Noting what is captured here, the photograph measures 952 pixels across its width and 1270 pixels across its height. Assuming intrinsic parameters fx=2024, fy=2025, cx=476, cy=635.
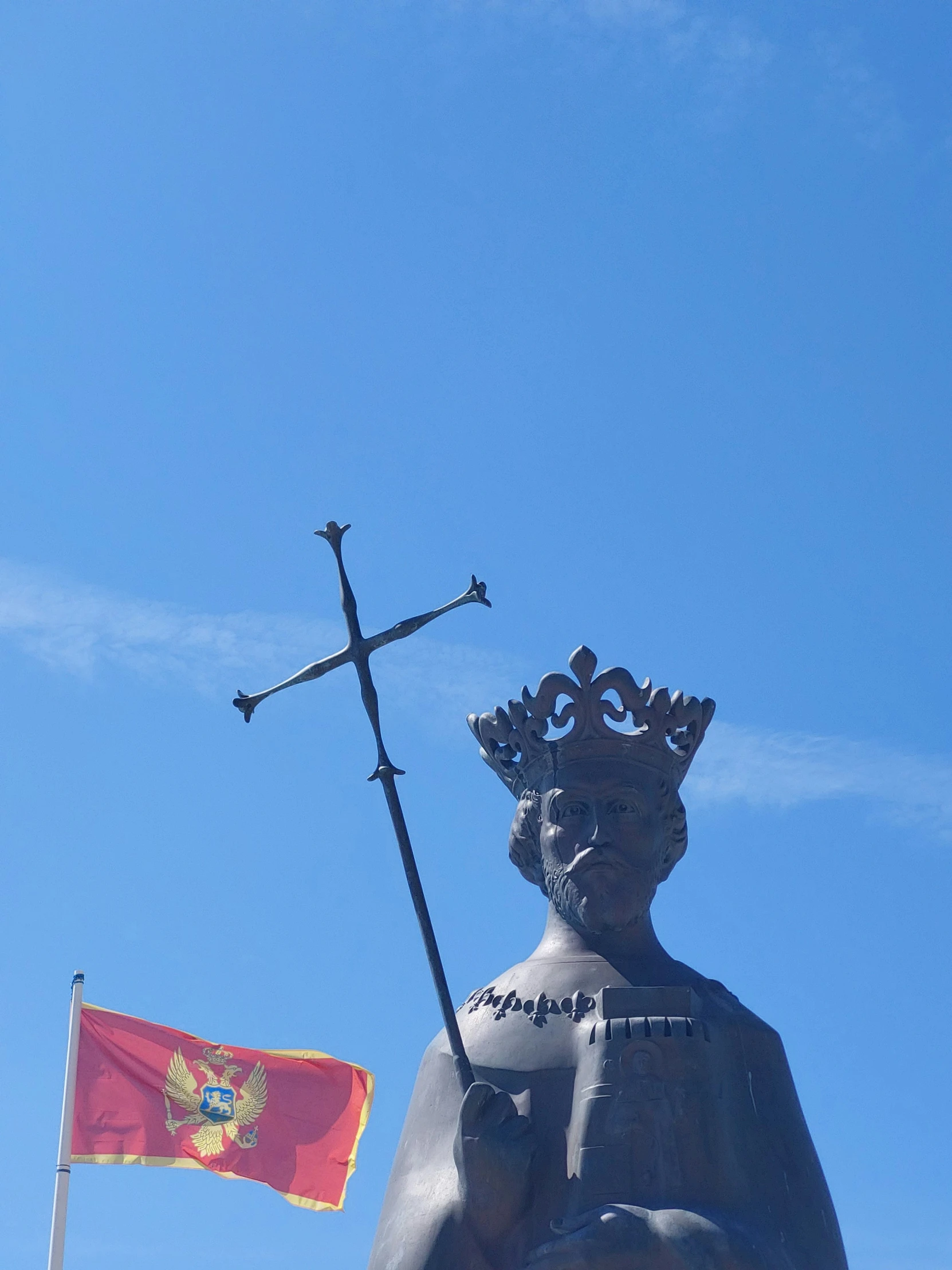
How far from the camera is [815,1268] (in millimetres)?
10148

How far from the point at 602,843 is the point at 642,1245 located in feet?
7.78

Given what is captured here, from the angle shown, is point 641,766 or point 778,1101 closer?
point 778,1101

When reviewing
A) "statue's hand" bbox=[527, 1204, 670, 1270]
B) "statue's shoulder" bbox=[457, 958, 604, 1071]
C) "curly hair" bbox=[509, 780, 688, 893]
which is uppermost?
"curly hair" bbox=[509, 780, 688, 893]

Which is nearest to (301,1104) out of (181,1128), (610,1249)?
(181,1128)

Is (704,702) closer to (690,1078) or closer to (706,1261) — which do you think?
(690,1078)

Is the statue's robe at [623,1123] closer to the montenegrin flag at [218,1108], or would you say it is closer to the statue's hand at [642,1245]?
the statue's hand at [642,1245]

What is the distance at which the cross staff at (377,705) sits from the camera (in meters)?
10.7

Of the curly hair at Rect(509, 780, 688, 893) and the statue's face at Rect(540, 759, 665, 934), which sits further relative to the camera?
the curly hair at Rect(509, 780, 688, 893)

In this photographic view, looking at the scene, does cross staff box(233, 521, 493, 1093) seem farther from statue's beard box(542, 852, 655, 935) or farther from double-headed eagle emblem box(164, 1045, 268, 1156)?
double-headed eagle emblem box(164, 1045, 268, 1156)

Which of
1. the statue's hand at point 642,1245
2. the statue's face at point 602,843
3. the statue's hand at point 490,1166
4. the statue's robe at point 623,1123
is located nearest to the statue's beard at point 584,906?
the statue's face at point 602,843

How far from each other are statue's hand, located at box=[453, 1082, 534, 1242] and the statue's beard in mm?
1293

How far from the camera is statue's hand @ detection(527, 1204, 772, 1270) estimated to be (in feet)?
31.7

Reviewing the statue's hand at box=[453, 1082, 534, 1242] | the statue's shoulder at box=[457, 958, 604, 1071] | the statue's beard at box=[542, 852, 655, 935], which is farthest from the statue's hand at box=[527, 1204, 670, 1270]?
the statue's beard at box=[542, 852, 655, 935]

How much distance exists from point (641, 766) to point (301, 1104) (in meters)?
9.48
